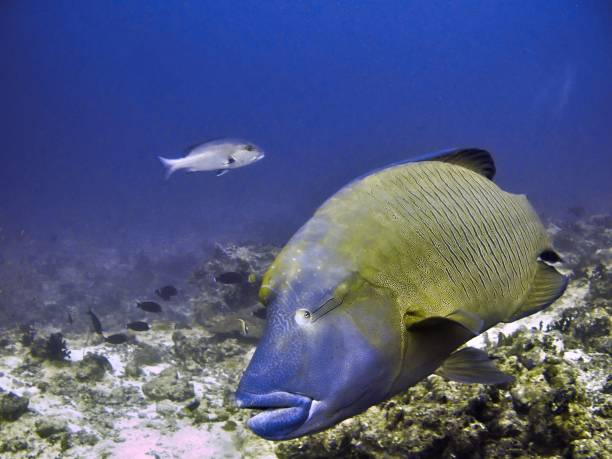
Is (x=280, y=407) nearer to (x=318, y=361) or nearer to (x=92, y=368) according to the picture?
(x=318, y=361)

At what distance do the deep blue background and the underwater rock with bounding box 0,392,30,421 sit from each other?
80.1 m

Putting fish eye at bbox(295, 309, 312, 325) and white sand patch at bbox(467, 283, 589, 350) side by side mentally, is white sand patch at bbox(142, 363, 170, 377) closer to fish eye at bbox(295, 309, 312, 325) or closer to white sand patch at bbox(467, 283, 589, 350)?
white sand patch at bbox(467, 283, 589, 350)

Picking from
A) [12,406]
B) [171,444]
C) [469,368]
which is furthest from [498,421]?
[12,406]

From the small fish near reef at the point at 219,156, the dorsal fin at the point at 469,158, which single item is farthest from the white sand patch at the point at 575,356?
the small fish near reef at the point at 219,156

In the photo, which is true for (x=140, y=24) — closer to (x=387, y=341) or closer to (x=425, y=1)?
(x=425, y=1)

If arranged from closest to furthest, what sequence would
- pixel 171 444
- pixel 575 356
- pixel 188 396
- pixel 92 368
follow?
pixel 575 356
pixel 171 444
pixel 188 396
pixel 92 368

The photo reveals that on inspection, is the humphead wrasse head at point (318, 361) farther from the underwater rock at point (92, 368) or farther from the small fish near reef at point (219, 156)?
the underwater rock at point (92, 368)

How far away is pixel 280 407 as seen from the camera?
104cm

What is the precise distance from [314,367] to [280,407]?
0.14 metres

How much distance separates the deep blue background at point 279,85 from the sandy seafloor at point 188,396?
7723 cm

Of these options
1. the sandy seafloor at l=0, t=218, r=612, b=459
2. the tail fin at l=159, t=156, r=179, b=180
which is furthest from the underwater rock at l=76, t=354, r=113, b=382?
the tail fin at l=159, t=156, r=179, b=180

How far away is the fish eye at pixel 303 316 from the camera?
108 cm

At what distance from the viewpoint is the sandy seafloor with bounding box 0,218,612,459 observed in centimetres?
287

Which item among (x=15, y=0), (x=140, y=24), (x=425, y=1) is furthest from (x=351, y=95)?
(x=15, y=0)
